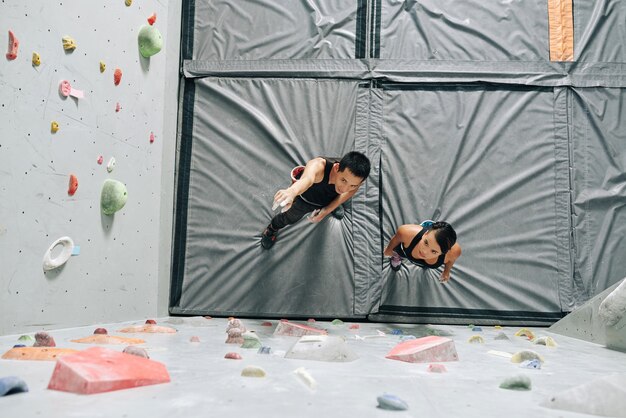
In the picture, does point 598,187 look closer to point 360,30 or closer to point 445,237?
point 445,237

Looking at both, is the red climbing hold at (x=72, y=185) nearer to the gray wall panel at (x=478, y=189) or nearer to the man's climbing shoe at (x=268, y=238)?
the man's climbing shoe at (x=268, y=238)

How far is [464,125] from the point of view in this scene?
3.77m

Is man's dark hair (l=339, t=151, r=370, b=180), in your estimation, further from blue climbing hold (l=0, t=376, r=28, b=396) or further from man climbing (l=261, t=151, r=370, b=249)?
blue climbing hold (l=0, t=376, r=28, b=396)

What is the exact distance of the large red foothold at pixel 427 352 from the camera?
6.20ft

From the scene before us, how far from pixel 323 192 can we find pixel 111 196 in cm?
116

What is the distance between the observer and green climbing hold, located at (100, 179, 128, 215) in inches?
111

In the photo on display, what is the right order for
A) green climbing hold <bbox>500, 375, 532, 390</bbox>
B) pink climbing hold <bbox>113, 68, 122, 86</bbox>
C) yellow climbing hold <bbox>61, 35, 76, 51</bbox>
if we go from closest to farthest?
green climbing hold <bbox>500, 375, 532, 390</bbox>, yellow climbing hold <bbox>61, 35, 76, 51</bbox>, pink climbing hold <bbox>113, 68, 122, 86</bbox>

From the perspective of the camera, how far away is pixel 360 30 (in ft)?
12.6

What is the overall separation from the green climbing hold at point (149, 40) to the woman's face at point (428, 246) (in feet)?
6.23

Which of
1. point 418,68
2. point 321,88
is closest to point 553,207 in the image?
point 418,68

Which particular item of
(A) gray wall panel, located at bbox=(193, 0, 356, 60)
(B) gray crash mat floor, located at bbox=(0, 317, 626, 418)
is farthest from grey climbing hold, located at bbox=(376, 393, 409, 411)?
(A) gray wall panel, located at bbox=(193, 0, 356, 60)

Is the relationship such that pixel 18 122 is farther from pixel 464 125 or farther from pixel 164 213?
pixel 464 125

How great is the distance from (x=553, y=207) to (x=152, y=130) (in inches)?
103

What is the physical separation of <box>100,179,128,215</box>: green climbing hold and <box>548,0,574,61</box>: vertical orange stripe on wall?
2.93 meters
